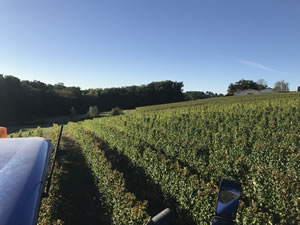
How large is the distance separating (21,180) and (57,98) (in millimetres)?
70900

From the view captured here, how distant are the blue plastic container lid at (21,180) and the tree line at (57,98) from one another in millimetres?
55817

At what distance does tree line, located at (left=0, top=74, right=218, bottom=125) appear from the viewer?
177 ft

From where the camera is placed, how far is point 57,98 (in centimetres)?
6500

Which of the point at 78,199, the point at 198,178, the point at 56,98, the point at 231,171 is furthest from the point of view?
the point at 56,98

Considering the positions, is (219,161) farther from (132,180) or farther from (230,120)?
(230,120)

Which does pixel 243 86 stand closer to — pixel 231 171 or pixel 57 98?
pixel 57 98

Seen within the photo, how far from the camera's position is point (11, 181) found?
1438 millimetres

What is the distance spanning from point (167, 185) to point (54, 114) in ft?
212

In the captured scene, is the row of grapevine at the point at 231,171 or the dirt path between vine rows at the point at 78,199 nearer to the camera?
the row of grapevine at the point at 231,171

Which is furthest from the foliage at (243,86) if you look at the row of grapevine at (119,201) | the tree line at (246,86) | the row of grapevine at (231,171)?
the row of grapevine at (119,201)

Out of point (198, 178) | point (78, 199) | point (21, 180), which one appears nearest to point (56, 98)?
point (78, 199)

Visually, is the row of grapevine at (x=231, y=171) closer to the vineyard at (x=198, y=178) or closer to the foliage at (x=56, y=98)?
the vineyard at (x=198, y=178)

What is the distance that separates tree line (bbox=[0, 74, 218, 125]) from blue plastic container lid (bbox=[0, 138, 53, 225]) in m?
55.8

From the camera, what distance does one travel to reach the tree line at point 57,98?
54.0 meters
